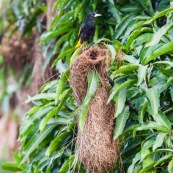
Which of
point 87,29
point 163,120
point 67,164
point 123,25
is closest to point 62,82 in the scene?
point 67,164

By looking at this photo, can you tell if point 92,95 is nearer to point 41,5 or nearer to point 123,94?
point 123,94

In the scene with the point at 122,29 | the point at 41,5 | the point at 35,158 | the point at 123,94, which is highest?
the point at 41,5

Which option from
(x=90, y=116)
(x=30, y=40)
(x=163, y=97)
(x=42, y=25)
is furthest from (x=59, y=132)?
(x=30, y=40)

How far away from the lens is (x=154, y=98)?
2787mm

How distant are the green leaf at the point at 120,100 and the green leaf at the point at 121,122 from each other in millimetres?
72

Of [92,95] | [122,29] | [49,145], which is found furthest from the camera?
[122,29]

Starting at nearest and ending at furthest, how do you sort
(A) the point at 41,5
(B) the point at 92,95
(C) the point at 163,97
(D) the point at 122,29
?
1. (B) the point at 92,95
2. (C) the point at 163,97
3. (D) the point at 122,29
4. (A) the point at 41,5

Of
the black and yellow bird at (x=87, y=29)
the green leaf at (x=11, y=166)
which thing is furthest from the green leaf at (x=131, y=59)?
the green leaf at (x=11, y=166)

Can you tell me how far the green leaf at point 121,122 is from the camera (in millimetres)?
2812

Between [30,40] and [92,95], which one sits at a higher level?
[30,40]

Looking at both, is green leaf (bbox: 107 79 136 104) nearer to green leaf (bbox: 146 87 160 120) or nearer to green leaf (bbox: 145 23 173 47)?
green leaf (bbox: 146 87 160 120)

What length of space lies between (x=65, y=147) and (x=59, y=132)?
14 centimetres

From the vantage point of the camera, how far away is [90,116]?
2846 mm

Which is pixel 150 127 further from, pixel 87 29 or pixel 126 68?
pixel 87 29
